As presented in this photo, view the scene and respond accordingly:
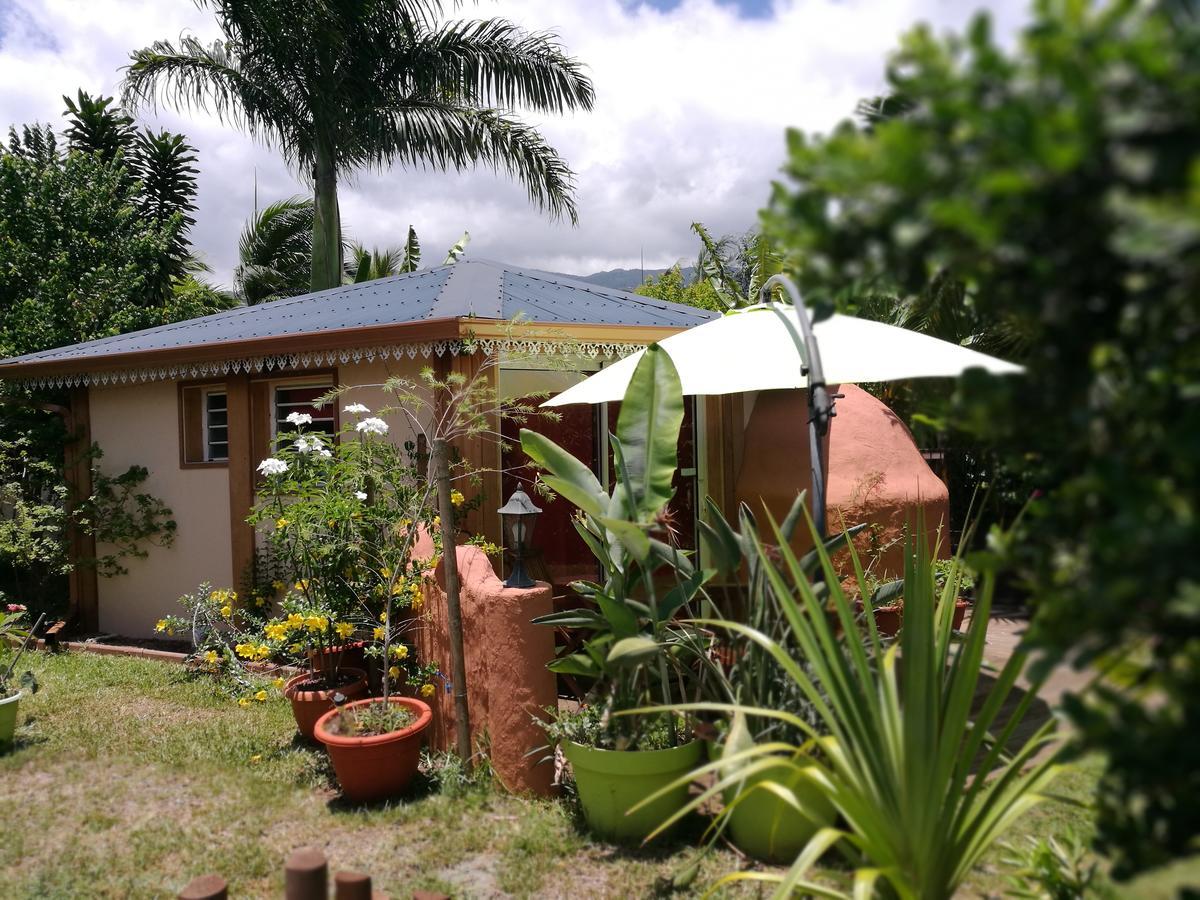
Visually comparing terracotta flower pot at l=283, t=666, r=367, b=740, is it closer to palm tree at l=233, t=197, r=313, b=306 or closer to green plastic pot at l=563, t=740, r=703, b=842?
green plastic pot at l=563, t=740, r=703, b=842

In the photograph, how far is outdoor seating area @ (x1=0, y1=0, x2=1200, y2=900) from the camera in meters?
1.33

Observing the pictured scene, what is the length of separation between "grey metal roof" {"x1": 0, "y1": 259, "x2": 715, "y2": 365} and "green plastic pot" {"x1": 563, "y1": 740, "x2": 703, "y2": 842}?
4.00 meters

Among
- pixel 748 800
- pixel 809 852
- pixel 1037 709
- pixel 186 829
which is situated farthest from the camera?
pixel 1037 709

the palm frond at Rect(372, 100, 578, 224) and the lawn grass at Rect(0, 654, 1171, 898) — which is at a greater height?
the palm frond at Rect(372, 100, 578, 224)

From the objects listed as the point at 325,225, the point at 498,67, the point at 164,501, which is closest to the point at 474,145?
the point at 498,67

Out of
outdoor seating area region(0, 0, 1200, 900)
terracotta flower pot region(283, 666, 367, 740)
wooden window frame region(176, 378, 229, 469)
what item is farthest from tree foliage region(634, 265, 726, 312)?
terracotta flower pot region(283, 666, 367, 740)

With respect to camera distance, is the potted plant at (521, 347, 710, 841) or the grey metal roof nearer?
the potted plant at (521, 347, 710, 841)

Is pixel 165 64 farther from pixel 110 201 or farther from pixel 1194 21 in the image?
pixel 1194 21

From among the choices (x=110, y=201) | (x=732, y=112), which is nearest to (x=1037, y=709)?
(x=732, y=112)

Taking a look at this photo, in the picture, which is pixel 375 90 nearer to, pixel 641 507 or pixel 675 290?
pixel 675 290

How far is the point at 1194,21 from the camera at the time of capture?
1300 mm

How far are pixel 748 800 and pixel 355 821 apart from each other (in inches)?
82.8

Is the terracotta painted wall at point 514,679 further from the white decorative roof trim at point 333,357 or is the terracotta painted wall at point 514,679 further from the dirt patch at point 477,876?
the white decorative roof trim at point 333,357

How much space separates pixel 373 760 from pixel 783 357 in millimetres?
3307
